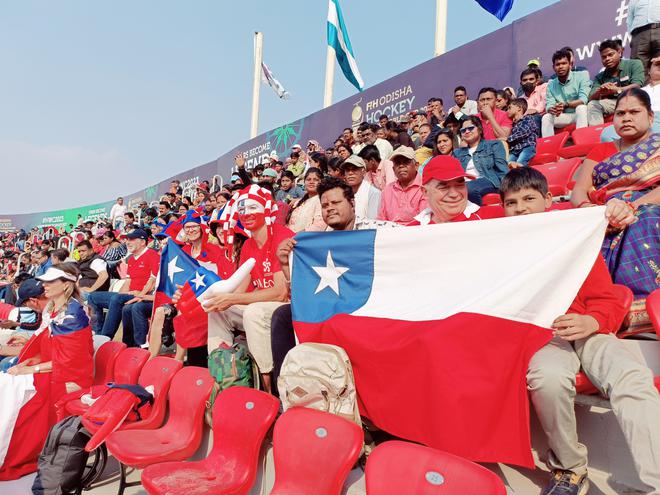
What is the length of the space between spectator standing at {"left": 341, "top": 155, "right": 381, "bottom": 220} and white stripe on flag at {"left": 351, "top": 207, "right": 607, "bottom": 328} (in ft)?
8.59

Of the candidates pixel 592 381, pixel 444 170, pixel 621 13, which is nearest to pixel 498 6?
pixel 621 13

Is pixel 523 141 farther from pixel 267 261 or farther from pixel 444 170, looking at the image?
pixel 267 261

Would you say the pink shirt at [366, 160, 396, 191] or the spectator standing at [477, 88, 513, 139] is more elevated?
the spectator standing at [477, 88, 513, 139]

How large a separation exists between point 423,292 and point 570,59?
5132 millimetres

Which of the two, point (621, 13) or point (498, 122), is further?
point (621, 13)

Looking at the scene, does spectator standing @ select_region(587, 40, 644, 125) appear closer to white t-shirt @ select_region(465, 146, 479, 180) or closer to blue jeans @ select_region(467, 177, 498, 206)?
white t-shirt @ select_region(465, 146, 479, 180)

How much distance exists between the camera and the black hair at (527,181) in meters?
2.37

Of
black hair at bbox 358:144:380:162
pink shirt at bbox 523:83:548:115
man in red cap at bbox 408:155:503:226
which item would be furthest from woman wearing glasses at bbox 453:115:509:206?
pink shirt at bbox 523:83:548:115

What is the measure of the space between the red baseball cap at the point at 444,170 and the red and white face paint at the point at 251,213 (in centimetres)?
136

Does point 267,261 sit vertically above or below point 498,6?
below

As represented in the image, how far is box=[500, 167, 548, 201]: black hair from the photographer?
2.37m

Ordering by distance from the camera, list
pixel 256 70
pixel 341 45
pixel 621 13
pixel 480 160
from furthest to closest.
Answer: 1. pixel 256 70
2. pixel 341 45
3. pixel 621 13
4. pixel 480 160

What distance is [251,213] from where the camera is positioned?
139 inches

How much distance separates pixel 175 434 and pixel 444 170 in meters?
2.58
